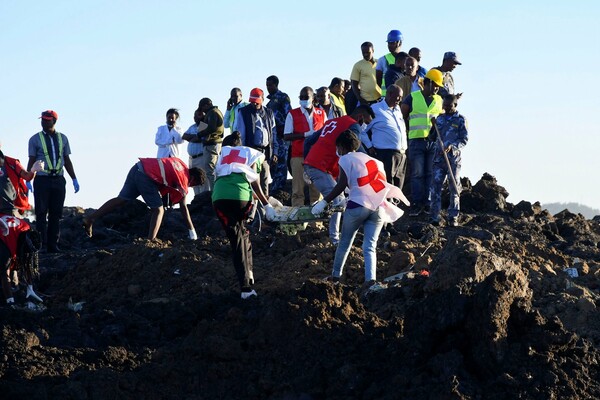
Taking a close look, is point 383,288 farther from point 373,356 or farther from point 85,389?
point 85,389

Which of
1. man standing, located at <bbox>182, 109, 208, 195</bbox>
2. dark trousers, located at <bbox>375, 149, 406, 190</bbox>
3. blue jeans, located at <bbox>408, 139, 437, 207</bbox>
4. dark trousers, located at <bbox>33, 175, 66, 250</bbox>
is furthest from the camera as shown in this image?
man standing, located at <bbox>182, 109, 208, 195</bbox>

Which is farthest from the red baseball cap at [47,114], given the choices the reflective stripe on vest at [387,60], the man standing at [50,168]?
the reflective stripe on vest at [387,60]

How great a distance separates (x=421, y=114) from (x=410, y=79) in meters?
1.32

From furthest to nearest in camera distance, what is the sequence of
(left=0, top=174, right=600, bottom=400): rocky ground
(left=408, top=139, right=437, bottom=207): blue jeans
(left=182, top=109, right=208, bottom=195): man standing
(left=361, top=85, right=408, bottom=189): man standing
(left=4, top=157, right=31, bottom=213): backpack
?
(left=182, top=109, right=208, bottom=195): man standing, (left=408, top=139, right=437, bottom=207): blue jeans, (left=361, top=85, right=408, bottom=189): man standing, (left=4, top=157, right=31, bottom=213): backpack, (left=0, top=174, right=600, bottom=400): rocky ground

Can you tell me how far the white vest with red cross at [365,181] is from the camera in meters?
12.5

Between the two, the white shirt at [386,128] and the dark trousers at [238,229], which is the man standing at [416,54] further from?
the dark trousers at [238,229]

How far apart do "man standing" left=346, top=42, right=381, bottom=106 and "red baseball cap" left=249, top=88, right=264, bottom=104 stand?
5.05 feet

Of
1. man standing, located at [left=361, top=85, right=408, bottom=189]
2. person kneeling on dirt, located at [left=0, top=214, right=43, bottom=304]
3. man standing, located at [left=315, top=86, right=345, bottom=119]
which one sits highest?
man standing, located at [left=315, top=86, right=345, bottom=119]

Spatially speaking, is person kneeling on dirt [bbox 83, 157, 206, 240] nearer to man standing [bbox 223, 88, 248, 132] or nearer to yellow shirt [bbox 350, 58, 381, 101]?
man standing [bbox 223, 88, 248, 132]

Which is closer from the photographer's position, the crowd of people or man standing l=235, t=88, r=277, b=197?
the crowd of people

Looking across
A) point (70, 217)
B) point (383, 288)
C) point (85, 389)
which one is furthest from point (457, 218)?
point (85, 389)

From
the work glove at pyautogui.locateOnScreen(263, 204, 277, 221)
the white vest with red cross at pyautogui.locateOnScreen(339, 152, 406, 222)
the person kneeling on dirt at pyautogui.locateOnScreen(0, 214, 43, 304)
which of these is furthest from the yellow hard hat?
the person kneeling on dirt at pyautogui.locateOnScreen(0, 214, 43, 304)

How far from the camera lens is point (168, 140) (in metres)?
17.8

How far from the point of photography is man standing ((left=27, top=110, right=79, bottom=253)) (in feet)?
54.2
